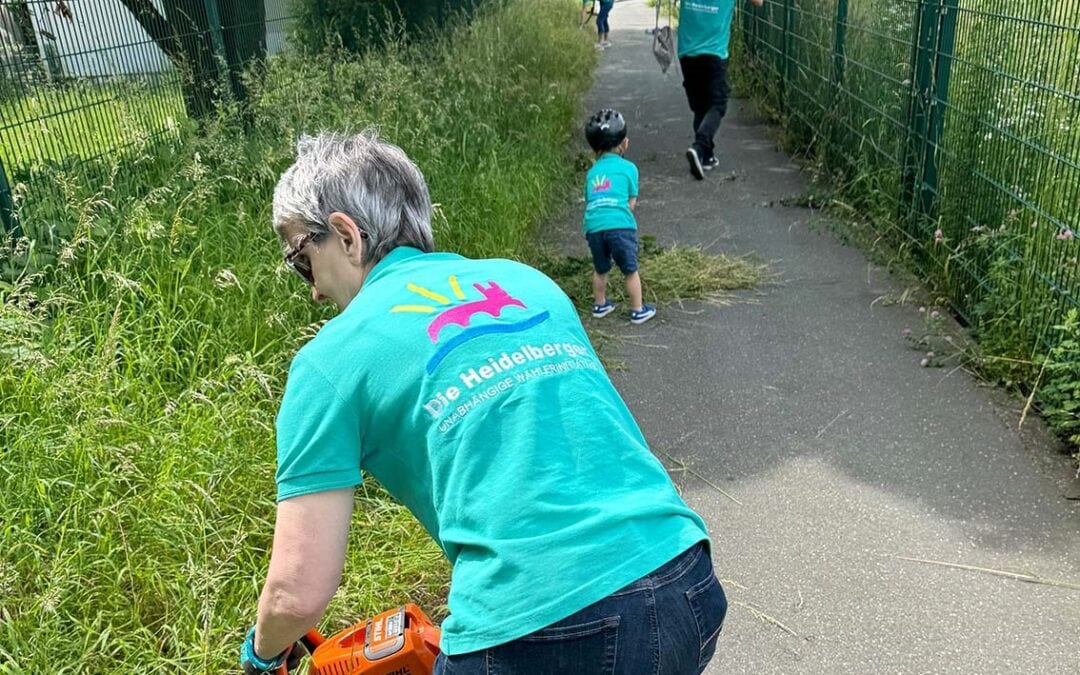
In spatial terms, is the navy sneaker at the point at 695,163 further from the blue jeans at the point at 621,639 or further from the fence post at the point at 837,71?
the blue jeans at the point at 621,639

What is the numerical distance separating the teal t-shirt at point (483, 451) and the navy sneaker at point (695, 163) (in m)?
6.96

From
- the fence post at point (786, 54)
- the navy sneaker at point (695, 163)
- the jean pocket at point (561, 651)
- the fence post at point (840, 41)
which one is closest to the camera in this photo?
the jean pocket at point (561, 651)

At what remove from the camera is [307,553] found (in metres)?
1.52

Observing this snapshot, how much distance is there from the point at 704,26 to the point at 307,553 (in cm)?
758

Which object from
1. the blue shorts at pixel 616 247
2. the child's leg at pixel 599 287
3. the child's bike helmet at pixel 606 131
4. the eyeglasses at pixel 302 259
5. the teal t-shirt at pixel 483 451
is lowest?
the child's leg at pixel 599 287

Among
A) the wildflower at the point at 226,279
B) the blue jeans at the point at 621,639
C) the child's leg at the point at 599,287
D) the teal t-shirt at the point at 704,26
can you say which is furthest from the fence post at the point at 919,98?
the blue jeans at the point at 621,639

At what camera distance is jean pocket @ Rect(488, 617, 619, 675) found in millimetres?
1466

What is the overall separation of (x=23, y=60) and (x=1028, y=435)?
5.14 metres

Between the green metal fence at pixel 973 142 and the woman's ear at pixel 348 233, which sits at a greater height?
the woman's ear at pixel 348 233

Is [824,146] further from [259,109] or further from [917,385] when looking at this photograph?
[259,109]

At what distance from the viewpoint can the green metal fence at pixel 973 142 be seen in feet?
13.4

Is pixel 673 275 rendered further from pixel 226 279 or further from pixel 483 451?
pixel 483 451

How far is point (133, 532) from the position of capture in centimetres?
296

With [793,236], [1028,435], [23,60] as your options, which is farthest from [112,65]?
[1028,435]
